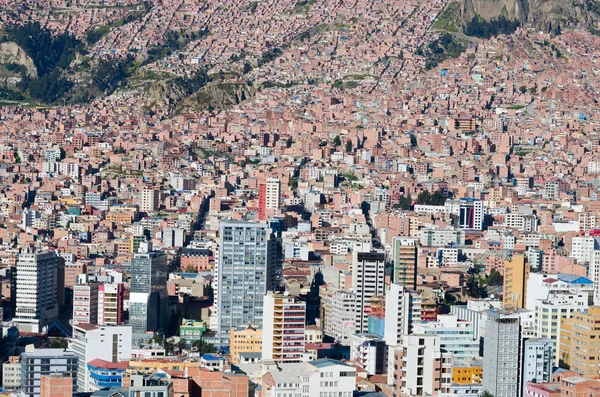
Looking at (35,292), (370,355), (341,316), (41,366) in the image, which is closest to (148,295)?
(35,292)

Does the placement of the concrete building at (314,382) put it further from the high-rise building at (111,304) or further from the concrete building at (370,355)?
the high-rise building at (111,304)

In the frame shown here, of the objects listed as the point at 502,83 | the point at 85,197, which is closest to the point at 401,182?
the point at 85,197

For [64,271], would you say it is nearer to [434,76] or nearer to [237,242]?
[237,242]

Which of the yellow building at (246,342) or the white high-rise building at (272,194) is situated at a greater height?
the white high-rise building at (272,194)

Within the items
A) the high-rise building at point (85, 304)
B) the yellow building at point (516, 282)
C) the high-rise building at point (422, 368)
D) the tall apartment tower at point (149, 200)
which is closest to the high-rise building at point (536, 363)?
the high-rise building at point (422, 368)

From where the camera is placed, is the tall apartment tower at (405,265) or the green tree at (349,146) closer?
the tall apartment tower at (405,265)

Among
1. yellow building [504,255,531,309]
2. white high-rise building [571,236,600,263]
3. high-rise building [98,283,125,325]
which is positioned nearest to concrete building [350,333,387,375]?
yellow building [504,255,531,309]
